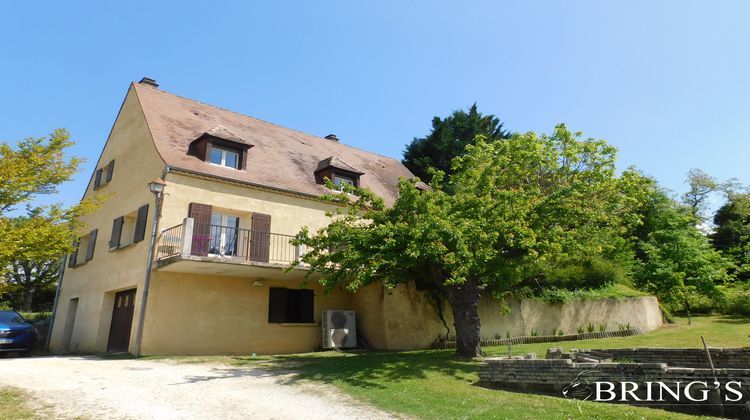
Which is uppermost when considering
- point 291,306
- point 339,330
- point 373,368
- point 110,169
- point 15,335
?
point 110,169

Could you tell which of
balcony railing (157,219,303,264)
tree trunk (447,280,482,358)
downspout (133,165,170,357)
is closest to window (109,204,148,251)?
downspout (133,165,170,357)

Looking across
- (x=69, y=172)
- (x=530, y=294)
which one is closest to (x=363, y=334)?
(x=530, y=294)

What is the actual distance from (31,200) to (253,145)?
7.49 metres

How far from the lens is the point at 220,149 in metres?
17.4

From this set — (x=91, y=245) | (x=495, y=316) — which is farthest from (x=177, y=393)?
(x=91, y=245)

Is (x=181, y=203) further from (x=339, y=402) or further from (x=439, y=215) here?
(x=339, y=402)

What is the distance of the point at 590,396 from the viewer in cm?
762

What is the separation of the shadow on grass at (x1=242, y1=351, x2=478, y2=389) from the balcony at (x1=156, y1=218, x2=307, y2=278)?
3092 millimetres

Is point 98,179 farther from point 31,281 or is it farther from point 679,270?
point 679,270

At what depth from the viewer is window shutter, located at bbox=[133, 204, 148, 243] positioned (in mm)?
15543

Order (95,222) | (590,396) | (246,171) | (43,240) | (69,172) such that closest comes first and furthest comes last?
(590,396) → (43,240) → (69,172) → (246,171) → (95,222)

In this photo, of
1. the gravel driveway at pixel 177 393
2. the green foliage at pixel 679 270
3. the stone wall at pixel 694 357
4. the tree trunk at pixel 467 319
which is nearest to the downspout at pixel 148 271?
the gravel driveway at pixel 177 393

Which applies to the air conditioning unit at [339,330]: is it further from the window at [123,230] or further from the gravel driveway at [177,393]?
the window at [123,230]

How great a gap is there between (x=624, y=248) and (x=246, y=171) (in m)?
16.4
